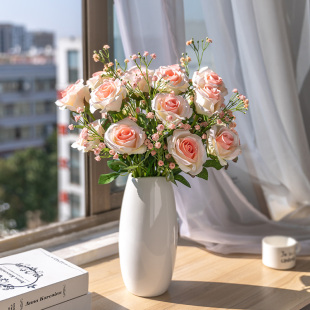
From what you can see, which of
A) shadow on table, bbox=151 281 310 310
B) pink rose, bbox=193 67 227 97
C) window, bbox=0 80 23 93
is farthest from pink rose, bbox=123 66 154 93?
window, bbox=0 80 23 93

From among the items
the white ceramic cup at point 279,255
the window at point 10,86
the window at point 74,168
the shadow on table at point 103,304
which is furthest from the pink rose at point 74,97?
the window at point 10,86

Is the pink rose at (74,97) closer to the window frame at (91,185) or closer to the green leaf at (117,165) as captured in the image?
the green leaf at (117,165)

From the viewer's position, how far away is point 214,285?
1415mm

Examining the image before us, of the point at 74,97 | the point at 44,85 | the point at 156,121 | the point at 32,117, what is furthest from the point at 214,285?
the point at 44,85

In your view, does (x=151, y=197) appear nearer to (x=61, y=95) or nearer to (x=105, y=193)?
(x=61, y=95)

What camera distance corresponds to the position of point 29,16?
18.5 m

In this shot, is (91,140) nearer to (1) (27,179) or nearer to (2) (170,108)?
(2) (170,108)

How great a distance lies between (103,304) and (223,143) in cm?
47

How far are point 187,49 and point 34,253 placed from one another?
0.73m

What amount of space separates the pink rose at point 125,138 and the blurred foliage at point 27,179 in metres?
18.2

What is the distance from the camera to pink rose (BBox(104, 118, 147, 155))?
116 centimetres

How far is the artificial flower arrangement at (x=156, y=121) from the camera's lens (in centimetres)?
117

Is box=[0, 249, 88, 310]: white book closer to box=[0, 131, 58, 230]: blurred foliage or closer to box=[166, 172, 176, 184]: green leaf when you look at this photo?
box=[166, 172, 176, 184]: green leaf

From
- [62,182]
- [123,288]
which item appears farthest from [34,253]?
[62,182]
